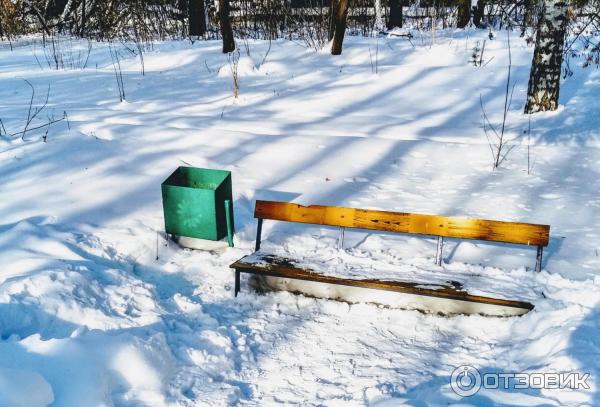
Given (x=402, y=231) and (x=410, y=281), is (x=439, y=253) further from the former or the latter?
(x=410, y=281)

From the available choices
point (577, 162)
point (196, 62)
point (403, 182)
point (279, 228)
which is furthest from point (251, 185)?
point (196, 62)

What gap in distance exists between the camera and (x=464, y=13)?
16516mm

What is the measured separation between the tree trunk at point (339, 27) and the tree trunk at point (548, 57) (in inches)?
170

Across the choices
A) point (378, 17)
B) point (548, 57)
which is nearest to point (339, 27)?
point (548, 57)

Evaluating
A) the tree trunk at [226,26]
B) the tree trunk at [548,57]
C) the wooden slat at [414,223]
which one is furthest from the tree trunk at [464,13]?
the wooden slat at [414,223]

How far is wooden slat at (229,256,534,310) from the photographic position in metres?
3.60

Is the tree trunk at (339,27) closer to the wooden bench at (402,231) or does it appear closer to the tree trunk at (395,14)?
the tree trunk at (395,14)

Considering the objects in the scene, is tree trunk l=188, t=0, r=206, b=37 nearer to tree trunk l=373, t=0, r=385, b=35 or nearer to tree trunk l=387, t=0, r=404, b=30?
tree trunk l=373, t=0, r=385, b=35

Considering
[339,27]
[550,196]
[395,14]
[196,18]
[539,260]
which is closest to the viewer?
[539,260]

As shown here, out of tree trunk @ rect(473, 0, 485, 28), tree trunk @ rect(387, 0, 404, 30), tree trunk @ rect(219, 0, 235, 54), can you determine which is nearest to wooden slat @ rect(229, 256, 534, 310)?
tree trunk @ rect(219, 0, 235, 54)

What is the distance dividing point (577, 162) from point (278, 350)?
4949 millimetres

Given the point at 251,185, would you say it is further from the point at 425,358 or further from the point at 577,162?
the point at 577,162

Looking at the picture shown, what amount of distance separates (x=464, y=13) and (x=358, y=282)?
49.3ft

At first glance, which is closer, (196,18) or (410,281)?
(410,281)
